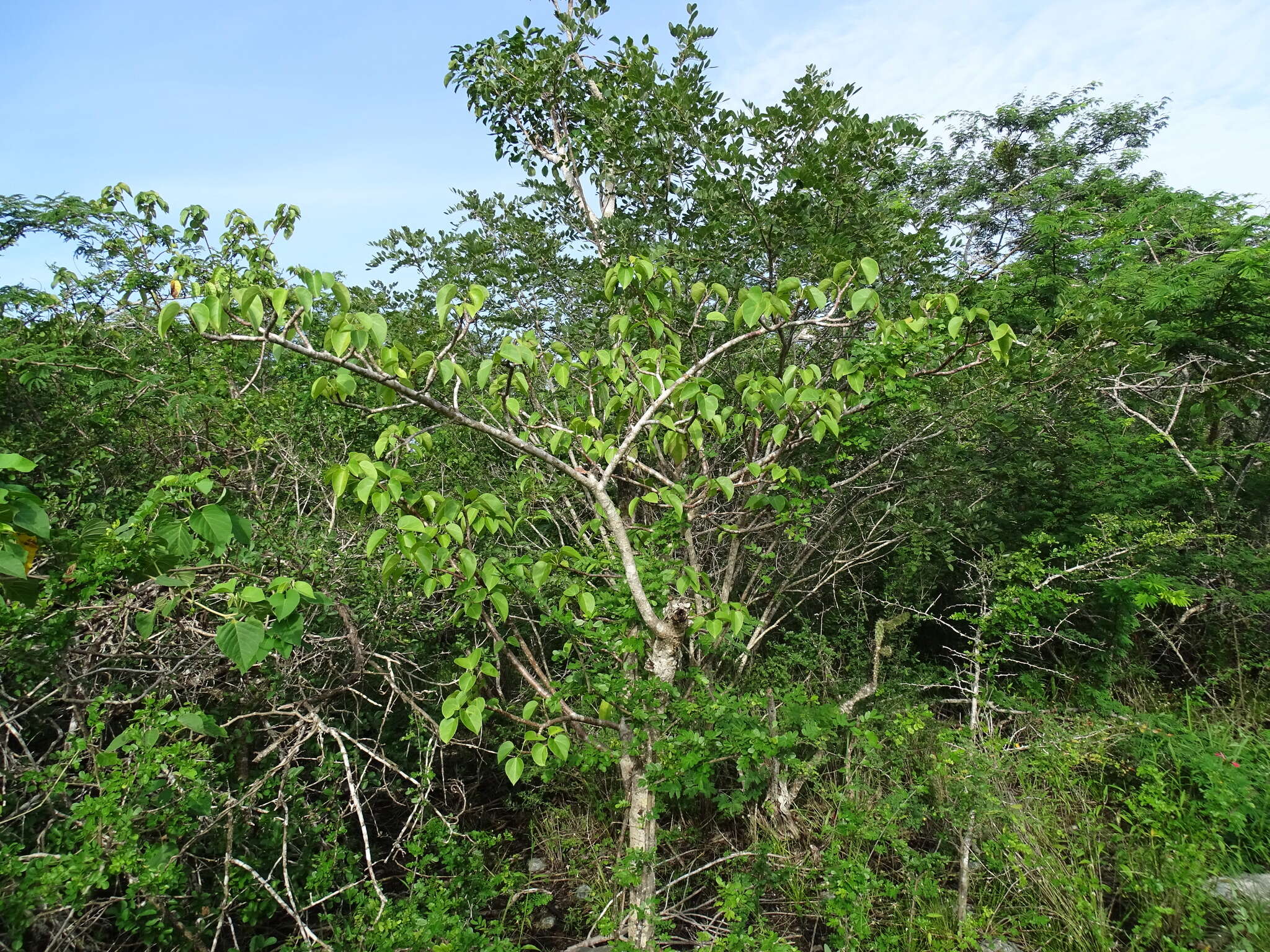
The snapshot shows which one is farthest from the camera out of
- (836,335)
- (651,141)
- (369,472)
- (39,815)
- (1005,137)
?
(1005,137)

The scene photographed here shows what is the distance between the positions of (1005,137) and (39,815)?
18189 millimetres

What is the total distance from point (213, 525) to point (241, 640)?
0.23 metres

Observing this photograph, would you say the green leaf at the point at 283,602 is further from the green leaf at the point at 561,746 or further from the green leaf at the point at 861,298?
the green leaf at the point at 861,298

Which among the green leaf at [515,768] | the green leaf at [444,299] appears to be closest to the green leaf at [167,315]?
the green leaf at [444,299]

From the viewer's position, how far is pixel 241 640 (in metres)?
1.30

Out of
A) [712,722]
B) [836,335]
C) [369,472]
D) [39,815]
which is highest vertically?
[836,335]

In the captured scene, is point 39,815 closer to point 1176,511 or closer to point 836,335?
point 836,335

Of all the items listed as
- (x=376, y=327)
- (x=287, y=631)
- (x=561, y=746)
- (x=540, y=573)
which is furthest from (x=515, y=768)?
(x=376, y=327)

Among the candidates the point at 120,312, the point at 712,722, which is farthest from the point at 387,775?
the point at 120,312

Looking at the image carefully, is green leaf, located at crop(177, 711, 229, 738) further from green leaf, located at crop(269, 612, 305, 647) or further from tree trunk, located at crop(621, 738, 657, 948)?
tree trunk, located at crop(621, 738, 657, 948)

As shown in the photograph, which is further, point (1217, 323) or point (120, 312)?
point (1217, 323)

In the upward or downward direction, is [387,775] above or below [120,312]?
below

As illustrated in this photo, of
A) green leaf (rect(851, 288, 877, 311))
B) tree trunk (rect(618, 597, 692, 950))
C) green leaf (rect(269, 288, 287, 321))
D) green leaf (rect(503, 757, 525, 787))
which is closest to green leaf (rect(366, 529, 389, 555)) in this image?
green leaf (rect(269, 288, 287, 321))

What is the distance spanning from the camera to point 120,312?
383 centimetres
